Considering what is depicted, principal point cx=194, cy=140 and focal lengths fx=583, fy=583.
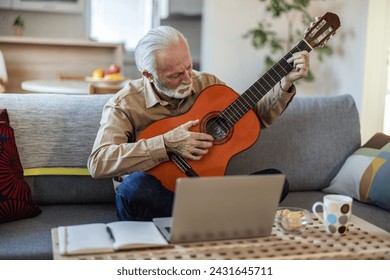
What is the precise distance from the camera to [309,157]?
2.27 metres

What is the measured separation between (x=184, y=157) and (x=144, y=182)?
0.15m

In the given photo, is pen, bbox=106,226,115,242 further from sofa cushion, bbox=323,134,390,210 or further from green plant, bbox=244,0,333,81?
green plant, bbox=244,0,333,81

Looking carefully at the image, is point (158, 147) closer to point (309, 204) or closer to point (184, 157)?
point (184, 157)

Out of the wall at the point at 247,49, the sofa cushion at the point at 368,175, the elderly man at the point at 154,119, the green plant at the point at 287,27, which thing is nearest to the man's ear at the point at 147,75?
the elderly man at the point at 154,119

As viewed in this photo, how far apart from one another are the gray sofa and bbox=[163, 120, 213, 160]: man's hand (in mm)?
372

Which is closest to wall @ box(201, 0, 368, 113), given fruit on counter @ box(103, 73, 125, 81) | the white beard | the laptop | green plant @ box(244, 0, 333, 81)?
green plant @ box(244, 0, 333, 81)

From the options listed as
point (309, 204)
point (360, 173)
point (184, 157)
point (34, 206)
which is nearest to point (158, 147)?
point (184, 157)

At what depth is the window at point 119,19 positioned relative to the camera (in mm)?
5566

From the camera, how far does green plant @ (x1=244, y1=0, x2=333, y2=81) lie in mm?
4184

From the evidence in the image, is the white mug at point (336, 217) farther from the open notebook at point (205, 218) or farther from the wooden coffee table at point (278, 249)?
the open notebook at point (205, 218)

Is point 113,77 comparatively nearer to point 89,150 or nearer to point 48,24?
point 89,150

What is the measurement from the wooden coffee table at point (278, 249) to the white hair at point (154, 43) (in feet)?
2.40
